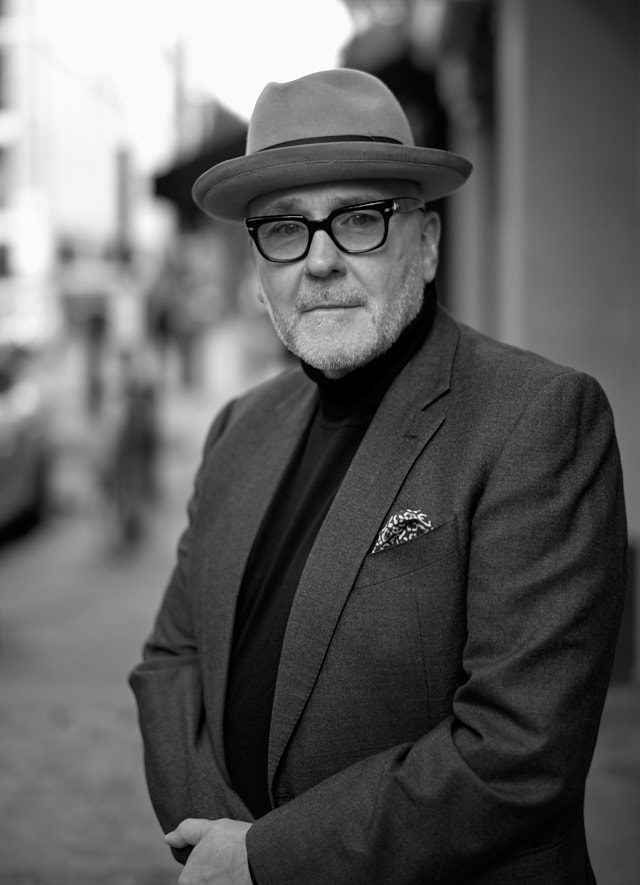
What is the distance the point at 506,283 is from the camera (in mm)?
6418

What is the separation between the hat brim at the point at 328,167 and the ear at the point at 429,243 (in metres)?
0.09

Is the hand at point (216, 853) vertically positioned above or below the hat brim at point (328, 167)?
below

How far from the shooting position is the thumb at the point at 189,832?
2033 millimetres

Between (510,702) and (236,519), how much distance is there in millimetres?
865

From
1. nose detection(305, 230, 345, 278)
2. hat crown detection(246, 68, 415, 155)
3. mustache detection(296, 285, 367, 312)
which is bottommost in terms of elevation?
mustache detection(296, 285, 367, 312)

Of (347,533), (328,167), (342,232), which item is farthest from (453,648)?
(328,167)

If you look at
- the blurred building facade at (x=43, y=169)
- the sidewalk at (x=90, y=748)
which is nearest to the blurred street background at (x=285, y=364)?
the sidewalk at (x=90, y=748)

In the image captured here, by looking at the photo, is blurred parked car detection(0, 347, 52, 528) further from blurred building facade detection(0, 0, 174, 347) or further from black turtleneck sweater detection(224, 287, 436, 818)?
blurred building facade detection(0, 0, 174, 347)

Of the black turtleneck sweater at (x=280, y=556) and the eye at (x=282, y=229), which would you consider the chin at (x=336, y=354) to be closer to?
the black turtleneck sweater at (x=280, y=556)

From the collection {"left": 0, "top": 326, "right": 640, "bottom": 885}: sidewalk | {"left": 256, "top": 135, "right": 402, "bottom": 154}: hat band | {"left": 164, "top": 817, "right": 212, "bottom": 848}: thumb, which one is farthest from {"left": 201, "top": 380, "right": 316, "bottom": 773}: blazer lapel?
{"left": 0, "top": 326, "right": 640, "bottom": 885}: sidewalk

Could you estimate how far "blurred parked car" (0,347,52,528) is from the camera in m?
9.29

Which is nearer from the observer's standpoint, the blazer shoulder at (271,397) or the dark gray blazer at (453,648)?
the dark gray blazer at (453,648)

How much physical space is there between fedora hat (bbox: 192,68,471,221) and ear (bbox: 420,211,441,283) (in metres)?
0.06

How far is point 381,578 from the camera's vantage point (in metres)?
1.92
